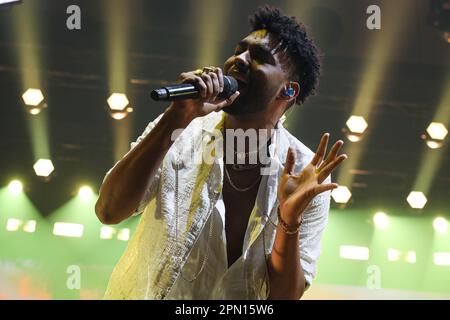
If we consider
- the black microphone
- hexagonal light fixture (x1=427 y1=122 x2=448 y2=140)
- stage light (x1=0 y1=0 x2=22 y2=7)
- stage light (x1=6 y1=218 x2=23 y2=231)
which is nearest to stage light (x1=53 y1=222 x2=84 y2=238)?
stage light (x1=6 y1=218 x2=23 y2=231)

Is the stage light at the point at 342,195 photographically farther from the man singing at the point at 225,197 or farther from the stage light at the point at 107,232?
the man singing at the point at 225,197

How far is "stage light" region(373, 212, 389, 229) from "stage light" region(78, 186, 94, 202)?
226 cm

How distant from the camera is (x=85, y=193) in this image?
4.97 meters

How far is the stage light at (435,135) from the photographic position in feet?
14.1

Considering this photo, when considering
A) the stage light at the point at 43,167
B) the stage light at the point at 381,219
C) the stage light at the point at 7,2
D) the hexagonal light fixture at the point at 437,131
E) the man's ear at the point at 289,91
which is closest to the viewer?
the man's ear at the point at 289,91

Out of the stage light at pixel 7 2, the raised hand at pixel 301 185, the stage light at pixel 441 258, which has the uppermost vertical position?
the stage light at pixel 7 2

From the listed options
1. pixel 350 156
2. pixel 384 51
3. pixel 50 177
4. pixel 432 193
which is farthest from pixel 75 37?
pixel 432 193

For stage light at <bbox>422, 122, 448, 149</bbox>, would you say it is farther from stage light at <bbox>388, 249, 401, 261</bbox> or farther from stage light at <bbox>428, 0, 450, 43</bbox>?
stage light at <bbox>428, 0, 450, 43</bbox>

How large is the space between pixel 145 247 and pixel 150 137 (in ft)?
0.84

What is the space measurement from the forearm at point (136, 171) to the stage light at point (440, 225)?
4.26m

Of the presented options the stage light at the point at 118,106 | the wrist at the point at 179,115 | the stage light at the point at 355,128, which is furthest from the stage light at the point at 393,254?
the wrist at the point at 179,115

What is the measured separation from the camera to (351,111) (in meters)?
4.18

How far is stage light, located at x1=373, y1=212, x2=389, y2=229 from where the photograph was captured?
5.04 metres

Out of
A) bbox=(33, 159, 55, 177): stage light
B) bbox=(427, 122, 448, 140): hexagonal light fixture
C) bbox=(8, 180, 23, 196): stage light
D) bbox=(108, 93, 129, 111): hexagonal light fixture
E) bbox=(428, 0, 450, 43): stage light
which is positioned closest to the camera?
bbox=(428, 0, 450, 43): stage light
